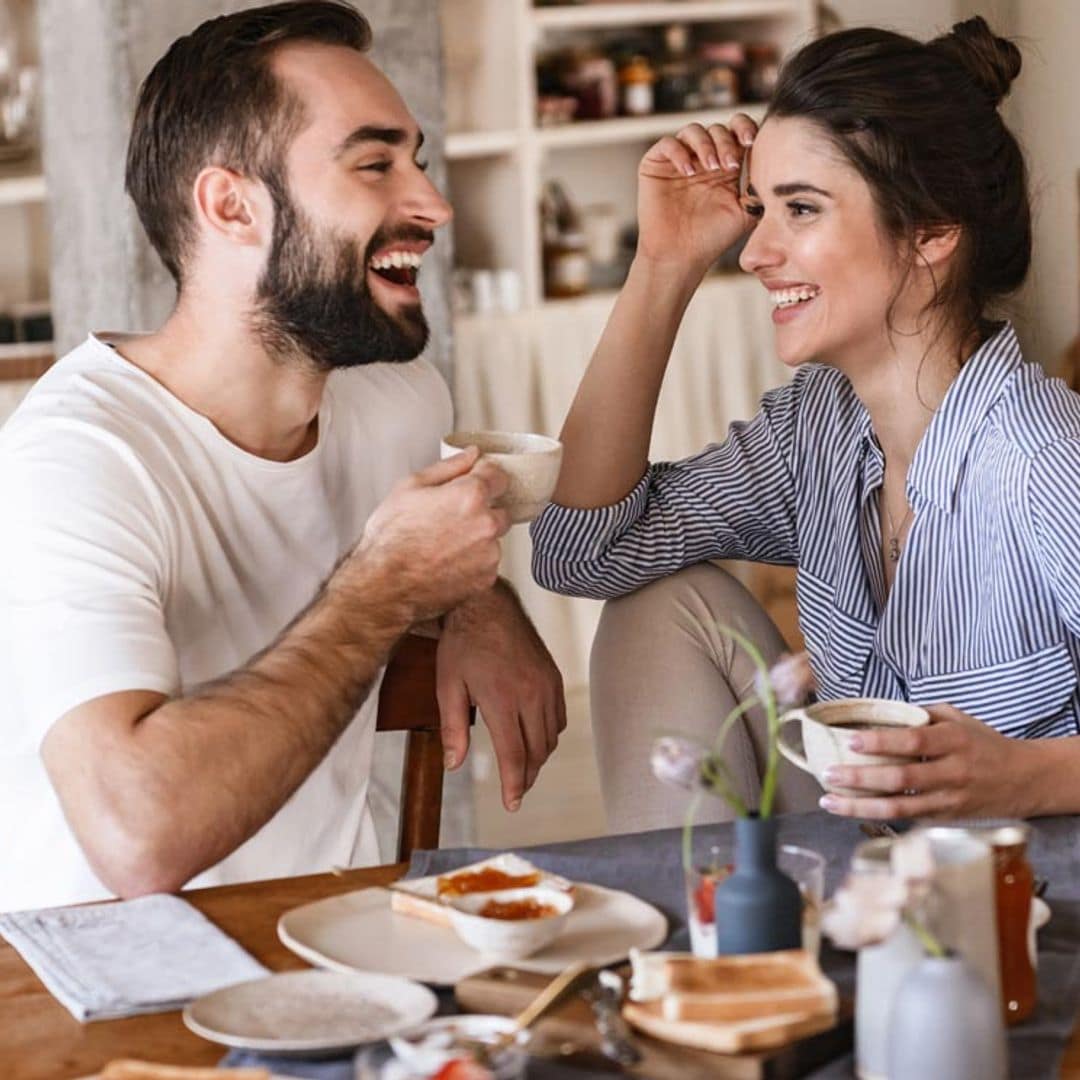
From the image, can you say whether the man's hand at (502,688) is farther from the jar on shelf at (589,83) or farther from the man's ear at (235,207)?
the jar on shelf at (589,83)

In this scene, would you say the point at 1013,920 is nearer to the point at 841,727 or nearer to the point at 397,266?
the point at 841,727

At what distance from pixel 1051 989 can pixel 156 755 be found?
68cm

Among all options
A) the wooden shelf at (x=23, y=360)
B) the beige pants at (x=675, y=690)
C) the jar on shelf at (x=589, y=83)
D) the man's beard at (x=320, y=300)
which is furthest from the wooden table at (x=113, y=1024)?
the jar on shelf at (x=589, y=83)

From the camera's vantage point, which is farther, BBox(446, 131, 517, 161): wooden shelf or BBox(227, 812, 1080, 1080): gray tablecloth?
BBox(446, 131, 517, 161): wooden shelf

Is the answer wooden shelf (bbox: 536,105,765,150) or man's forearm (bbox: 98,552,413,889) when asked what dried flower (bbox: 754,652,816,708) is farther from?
wooden shelf (bbox: 536,105,765,150)

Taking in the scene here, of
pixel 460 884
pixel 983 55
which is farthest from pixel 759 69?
pixel 460 884

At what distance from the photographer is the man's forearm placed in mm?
1471

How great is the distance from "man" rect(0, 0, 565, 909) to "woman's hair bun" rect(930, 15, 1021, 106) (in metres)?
0.57

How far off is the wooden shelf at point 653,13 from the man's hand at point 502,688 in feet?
9.82

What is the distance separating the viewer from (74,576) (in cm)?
161

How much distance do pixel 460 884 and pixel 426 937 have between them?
48 millimetres

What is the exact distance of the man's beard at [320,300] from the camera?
196cm

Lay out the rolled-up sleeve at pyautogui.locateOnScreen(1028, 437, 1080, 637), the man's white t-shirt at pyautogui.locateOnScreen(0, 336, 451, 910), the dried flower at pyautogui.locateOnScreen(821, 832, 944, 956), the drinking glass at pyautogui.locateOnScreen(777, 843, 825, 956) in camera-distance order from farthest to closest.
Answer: the rolled-up sleeve at pyautogui.locateOnScreen(1028, 437, 1080, 637), the man's white t-shirt at pyautogui.locateOnScreen(0, 336, 451, 910), the drinking glass at pyautogui.locateOnScreen(777, 843, 825, 956), the dried flower at pyautogui.locateOnScreen(821, 832, 944, 956)

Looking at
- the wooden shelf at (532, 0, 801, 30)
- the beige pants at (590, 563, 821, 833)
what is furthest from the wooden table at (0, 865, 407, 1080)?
the wooden shelf at (532, 0, 801, 30)
